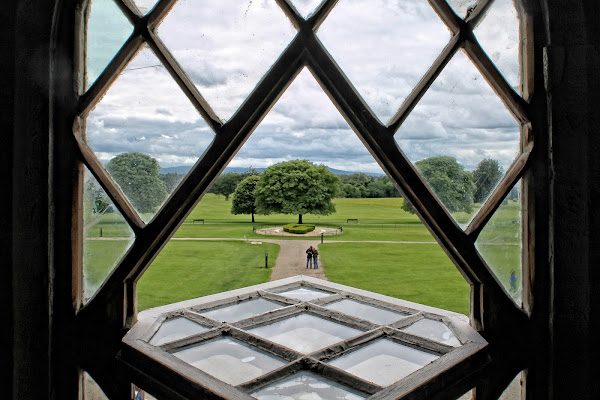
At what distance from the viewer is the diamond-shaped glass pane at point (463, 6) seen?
1.29m

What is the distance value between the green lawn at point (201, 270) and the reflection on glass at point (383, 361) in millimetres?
9357

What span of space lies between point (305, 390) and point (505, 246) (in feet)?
4.07

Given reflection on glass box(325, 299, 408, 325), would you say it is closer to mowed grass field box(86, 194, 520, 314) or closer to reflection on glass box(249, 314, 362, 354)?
reflection on glass box(249, 314, 362, 354)

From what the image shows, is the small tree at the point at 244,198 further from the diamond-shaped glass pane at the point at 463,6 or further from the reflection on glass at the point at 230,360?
the diamond-shaped glass pane at the point at 463,6

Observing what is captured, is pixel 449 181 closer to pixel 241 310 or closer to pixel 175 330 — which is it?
pixel 175 330

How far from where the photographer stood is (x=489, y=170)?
4.47ft

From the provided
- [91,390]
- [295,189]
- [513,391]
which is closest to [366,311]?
[513,391]

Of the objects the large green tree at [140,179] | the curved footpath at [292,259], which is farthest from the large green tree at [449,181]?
the curved footpath at [292,259]

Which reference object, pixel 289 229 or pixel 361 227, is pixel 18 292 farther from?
pixel 361 227

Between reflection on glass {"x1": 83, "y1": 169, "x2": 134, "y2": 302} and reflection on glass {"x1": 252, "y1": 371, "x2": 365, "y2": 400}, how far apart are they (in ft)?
3.15

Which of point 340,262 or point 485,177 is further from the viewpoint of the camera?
point 340,262

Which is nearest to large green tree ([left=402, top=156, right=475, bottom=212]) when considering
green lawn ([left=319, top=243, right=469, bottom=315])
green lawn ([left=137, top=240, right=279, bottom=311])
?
green lawn ([left=137, top=240, right=279, bottom=311])

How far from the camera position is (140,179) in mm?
1406

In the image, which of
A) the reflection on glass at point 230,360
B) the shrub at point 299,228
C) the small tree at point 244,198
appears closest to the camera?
the reflection on glass at point 230,360
